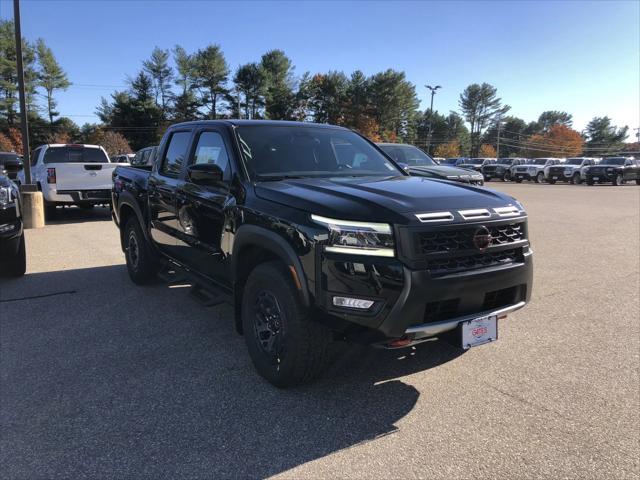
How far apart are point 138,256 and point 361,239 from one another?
13.2 feet

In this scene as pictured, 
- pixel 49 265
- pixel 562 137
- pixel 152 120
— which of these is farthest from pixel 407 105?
pixel 49 265

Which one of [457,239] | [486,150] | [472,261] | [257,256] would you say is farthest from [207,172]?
[486,150]

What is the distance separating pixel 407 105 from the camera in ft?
251

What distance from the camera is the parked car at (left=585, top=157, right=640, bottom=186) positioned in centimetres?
3131

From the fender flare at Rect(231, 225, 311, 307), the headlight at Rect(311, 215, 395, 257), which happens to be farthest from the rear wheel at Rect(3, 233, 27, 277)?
the headlight at Rect(311, 215, 395, 257)

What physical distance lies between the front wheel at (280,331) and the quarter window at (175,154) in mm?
1926

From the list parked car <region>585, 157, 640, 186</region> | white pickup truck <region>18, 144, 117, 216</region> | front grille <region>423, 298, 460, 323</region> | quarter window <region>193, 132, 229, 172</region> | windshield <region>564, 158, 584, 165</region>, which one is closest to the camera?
front grille <region>423, 298, 460, 323</region>

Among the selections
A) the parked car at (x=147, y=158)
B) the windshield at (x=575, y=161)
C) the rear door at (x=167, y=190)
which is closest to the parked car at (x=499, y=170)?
the windshield at (x=575, y=161)

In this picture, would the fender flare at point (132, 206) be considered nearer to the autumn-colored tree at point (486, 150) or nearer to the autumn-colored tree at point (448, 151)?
the autumn-colored tree at point (448, 151)

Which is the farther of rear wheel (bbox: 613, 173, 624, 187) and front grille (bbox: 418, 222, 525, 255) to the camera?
rear wheel (bbox: 613, 173, 624, 187)

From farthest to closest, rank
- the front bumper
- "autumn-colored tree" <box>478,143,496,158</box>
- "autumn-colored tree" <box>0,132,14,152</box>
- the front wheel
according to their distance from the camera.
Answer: "autumn-colored tree" <box>478,143,496,158</box> < "autumn-colored tree" <box>0,132,14,152</box> < the front wheel < the front bumper

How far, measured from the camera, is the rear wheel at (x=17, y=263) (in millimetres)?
6270

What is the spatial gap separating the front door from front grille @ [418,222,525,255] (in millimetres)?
1606

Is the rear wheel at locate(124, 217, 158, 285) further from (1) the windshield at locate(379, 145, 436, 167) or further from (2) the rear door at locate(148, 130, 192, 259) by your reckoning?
(1) the windshield at locate(379, 145, 436, 167)
